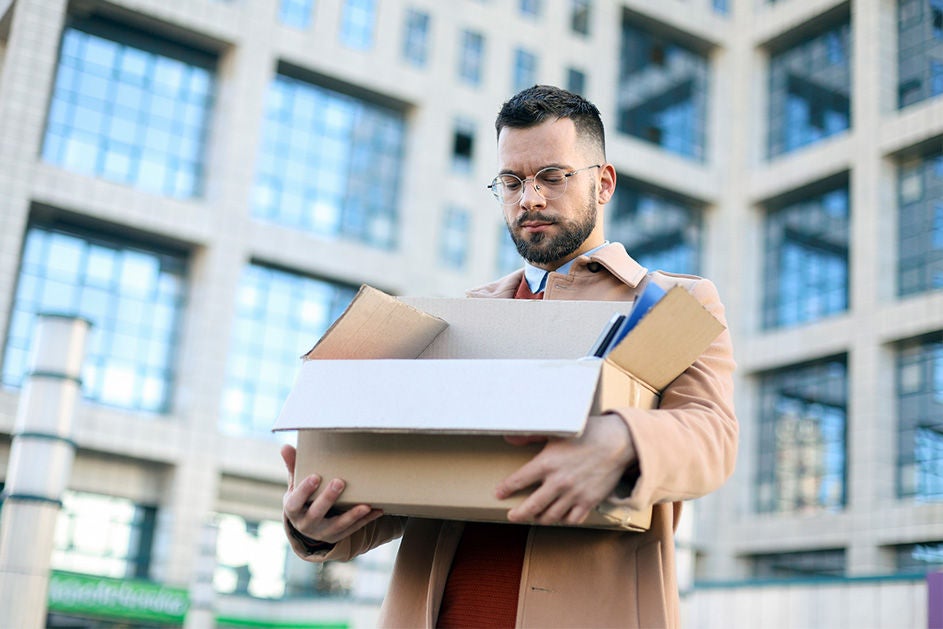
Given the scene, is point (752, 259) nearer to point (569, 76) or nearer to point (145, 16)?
point (569, 76)

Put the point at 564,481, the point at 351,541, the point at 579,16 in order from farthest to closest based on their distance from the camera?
the point at 579,16 → the point at 351,541 → the point at 564,481

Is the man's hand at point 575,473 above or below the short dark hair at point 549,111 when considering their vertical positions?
below

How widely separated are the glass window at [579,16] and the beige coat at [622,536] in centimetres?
3198

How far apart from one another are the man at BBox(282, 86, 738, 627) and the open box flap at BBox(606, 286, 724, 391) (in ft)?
0.25

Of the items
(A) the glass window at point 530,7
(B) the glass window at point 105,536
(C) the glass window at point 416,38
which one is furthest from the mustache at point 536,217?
(A) the glass window at point 530,7

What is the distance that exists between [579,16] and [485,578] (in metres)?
32.6

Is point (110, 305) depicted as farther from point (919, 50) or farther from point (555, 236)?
point (555, 236)

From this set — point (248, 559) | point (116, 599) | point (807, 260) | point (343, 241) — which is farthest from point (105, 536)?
point (807, 260)

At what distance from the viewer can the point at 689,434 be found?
1.92 m

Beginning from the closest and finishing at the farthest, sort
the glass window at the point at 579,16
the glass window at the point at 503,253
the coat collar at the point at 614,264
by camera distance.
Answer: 1. the coat collar at the point at 614,264
2. the glass window at the point at 503,253
3. the glass window at the point at 579,16

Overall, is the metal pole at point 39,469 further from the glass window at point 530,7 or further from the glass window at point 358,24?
the glass window at point 530,7

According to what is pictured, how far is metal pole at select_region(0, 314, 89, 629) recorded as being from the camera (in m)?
8.30

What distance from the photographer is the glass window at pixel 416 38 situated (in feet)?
101

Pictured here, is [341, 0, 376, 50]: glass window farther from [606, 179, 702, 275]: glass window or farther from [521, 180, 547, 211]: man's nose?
[521, 180, 547, 211]: man's nose
